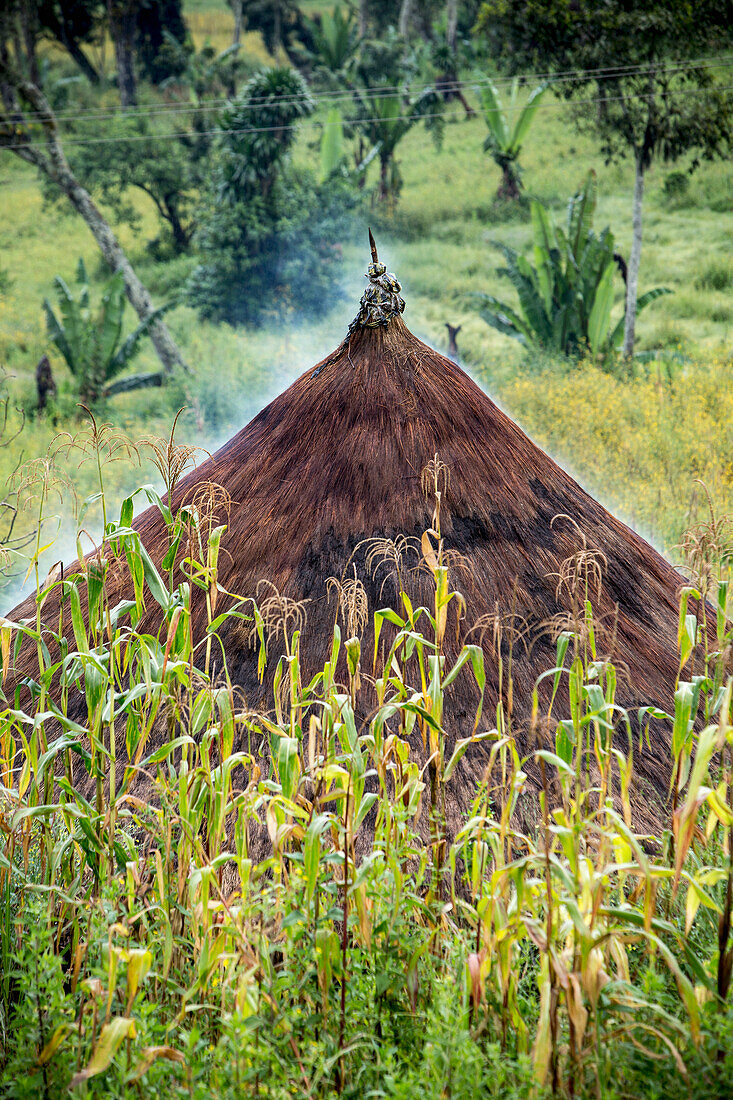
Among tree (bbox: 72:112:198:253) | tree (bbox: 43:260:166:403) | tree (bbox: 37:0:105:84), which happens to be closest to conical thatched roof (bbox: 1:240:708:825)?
tree (bbox: 43:260:166:403)

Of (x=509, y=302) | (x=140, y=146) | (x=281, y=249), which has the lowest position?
(x=509, y=302)

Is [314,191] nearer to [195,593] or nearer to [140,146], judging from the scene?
[140,146]

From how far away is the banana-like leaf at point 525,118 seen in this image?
1457cm

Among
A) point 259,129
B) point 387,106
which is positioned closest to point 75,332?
point 259,129

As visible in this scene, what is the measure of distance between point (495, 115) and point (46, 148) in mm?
8344

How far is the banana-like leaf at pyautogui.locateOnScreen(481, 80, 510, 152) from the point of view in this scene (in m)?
14.9

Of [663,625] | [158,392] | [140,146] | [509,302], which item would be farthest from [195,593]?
[140,146]

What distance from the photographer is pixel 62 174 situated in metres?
12.2

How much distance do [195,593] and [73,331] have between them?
1069 cm

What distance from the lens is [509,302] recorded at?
47.6ft

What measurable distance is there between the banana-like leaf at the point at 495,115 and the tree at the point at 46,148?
7385 millimetres

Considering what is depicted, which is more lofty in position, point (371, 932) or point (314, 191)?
point (314, 191)

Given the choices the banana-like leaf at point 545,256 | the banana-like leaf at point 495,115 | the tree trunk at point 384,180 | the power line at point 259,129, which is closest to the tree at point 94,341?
the power line at point 259,129

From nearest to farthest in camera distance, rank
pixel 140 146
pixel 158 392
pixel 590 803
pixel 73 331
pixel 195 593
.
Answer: pixel 590 803 < pixel 195 593 < pixel 73 331 < pixel 158 392 < pixel 140 146
